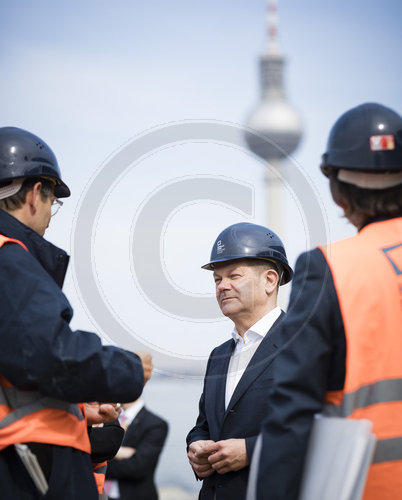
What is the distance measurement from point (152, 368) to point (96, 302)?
65 cm

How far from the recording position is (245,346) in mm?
4387

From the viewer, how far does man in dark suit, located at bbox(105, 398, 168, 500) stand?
7.32 meters

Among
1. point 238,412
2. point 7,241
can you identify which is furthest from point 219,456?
point 7,241

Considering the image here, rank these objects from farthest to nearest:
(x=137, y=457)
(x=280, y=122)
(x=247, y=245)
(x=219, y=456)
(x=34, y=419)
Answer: (x=280, y=122), (x=137, y=457), (x=247, y=245), (x=219, y=456), (x=34, y=419)

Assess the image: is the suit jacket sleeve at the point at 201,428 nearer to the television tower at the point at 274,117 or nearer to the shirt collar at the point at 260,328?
the shirt collar at the point at 260,328

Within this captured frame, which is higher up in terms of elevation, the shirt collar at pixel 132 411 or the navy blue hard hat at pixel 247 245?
the navy blue hard hat at pixel 247 245

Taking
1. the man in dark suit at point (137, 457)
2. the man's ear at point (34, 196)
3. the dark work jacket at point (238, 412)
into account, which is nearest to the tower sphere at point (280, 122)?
the man in dark suit at point (137, 457)

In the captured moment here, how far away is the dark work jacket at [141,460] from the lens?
24.0 feet

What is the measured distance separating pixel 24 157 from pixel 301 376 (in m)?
1.76

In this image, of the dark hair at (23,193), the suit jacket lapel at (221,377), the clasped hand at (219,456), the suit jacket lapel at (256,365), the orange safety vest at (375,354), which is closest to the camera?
the orange safety vest at (375,354)

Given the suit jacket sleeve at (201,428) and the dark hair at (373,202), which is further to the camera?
the suit jacket sleeve at (201,428)

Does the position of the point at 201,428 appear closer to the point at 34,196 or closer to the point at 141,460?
the point at 34,196

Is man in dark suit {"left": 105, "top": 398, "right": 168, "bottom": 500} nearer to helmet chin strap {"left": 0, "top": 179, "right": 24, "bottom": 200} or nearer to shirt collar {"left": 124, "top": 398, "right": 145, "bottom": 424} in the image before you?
shirt collar {"left": 124, "top": 398, "right": 145, "bottom": 424}

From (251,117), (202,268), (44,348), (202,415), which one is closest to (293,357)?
(44,348)
